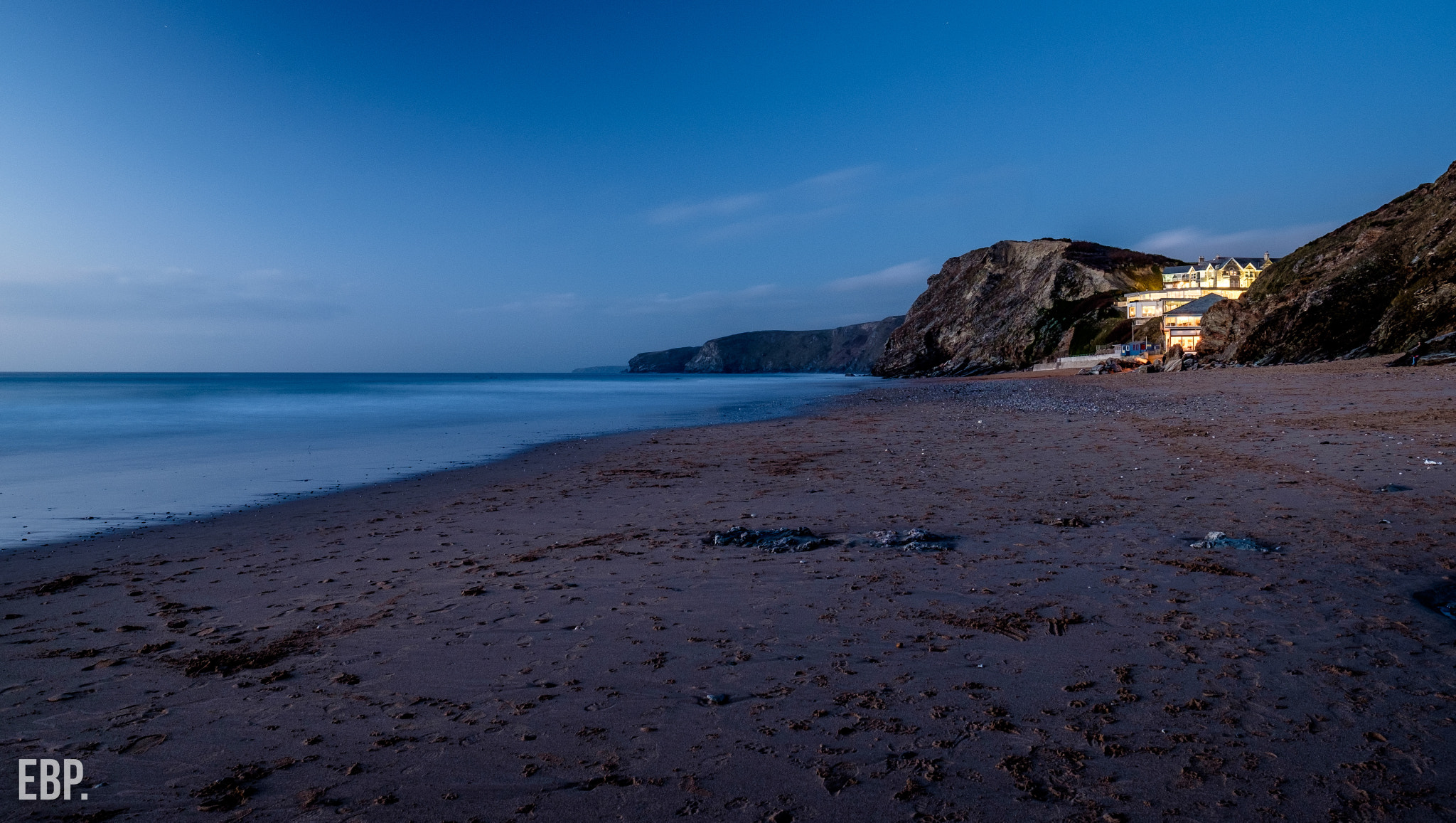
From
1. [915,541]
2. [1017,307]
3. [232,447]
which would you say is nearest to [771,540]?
[915,541]

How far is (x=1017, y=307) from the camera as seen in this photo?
286 ft

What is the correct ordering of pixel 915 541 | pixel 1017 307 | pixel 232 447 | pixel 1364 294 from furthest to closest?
1. pixel 1017 307
2. pixel 1364 294
3. pixel 232 447
4. pixel 915 541

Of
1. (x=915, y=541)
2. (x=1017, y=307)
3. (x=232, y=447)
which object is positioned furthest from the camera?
(x=1017, y=307)

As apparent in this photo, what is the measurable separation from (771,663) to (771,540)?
304 centimetres

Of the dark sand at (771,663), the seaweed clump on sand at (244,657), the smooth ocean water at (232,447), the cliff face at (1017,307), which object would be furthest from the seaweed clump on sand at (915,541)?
the cliff face at (1017,307)

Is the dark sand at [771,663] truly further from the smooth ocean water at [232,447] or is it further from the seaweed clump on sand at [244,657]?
the smooth ocean water at [232,447]

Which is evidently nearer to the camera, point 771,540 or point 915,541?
point 915,541

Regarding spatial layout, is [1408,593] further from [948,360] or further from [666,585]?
[948,360]

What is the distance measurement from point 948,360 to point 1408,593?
89.8m

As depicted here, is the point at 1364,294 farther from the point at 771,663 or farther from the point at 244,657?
the point at 244,657

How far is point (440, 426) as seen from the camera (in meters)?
30.1

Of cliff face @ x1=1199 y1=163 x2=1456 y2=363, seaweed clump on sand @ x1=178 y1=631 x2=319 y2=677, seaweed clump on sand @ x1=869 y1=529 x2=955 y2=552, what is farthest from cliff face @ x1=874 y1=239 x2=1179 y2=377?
seaweed clump on sand @ x1=178 y1=631 x2=319 y2=677

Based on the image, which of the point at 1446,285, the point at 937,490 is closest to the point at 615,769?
the point at 937,490

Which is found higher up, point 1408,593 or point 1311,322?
point 1311,322
